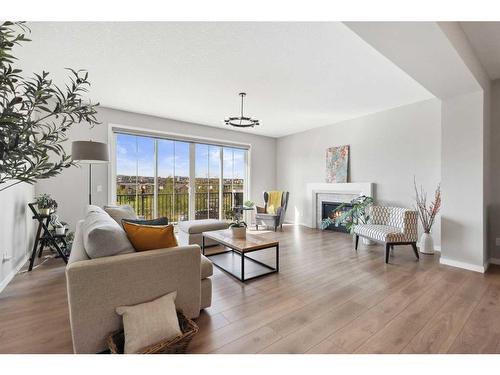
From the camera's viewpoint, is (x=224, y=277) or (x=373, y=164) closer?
(x=224, y=277)

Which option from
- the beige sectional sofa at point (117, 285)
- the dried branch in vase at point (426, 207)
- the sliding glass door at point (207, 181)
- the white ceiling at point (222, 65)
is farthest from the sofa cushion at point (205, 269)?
the sliding glass door at point (207, 181)

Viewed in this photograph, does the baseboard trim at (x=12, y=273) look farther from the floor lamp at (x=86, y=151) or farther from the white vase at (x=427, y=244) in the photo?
the white vase at (x=427, y=244)

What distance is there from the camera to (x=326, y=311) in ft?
6.57

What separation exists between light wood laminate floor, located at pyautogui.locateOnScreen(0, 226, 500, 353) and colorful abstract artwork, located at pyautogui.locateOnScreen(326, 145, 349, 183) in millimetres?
2453

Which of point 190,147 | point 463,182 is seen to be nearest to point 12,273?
point 190,147

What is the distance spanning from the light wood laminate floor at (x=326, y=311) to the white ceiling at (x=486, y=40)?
2537mm

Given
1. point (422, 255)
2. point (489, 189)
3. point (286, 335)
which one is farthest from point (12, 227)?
point (489, 189)

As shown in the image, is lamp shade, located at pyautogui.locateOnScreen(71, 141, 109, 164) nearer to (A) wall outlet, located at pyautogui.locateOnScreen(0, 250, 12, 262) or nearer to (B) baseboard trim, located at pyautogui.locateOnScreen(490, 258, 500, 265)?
(A) wall outlet, located at pyautogui.locateOnScreen(0, 250, 12, 262)

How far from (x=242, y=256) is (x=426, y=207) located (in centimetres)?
345

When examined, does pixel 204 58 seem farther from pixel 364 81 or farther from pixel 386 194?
pixel 386 194

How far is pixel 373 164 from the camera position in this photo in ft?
15.4

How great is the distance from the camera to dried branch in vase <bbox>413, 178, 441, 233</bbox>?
368 cm
